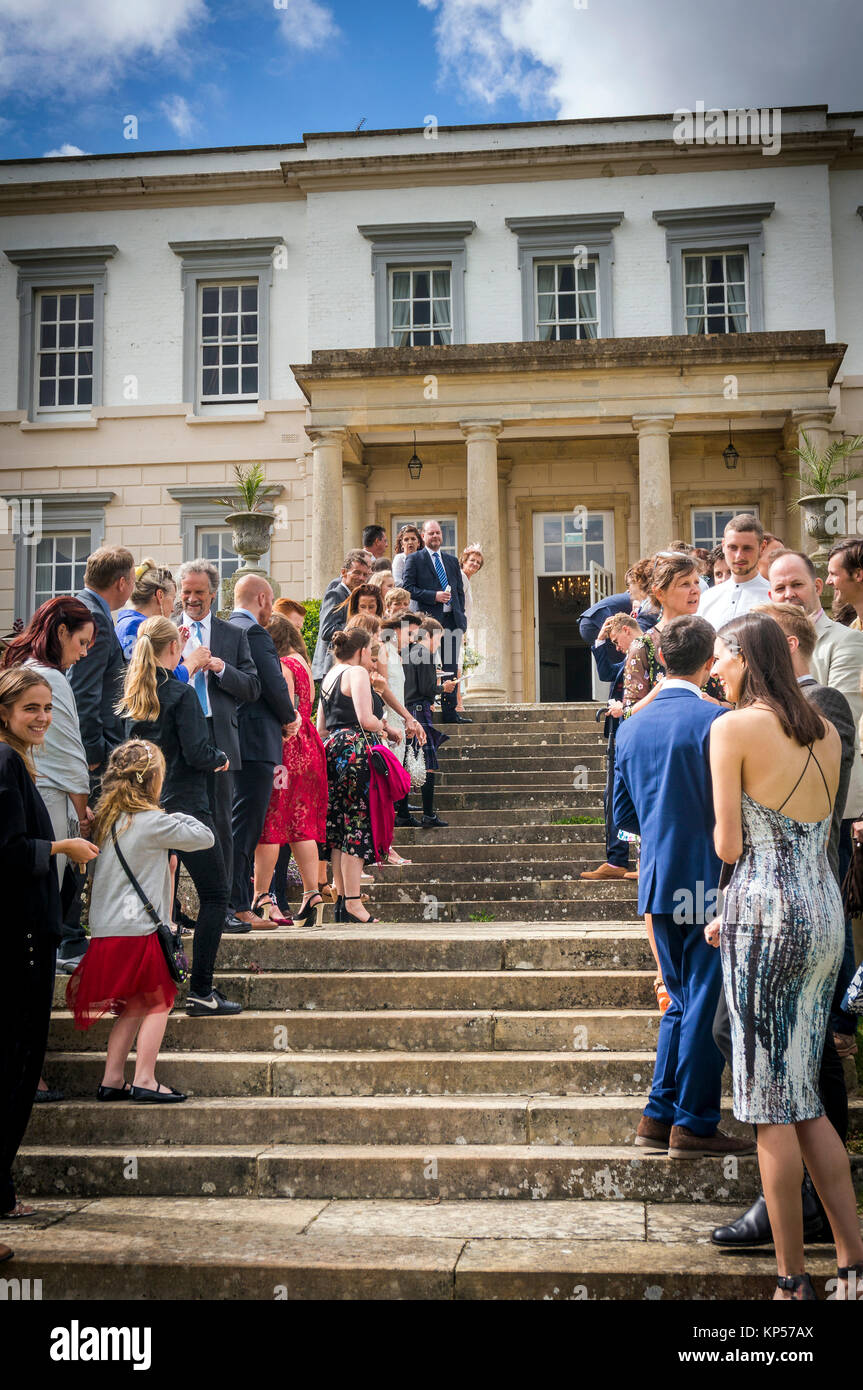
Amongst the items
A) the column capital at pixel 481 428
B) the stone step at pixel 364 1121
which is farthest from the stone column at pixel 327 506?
the stone step at pixel 364 1121

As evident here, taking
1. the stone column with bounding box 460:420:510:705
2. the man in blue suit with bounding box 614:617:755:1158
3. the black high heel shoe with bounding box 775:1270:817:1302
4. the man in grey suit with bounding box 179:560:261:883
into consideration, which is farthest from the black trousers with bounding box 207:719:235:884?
the stone column with bounding box 460:420:510:705

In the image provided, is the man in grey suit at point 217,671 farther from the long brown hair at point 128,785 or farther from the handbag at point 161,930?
the handbag at point 161,930

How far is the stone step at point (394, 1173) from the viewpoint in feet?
16.3

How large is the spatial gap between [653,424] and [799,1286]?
52.2 ft

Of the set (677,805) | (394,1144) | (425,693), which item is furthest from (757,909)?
(425,693)

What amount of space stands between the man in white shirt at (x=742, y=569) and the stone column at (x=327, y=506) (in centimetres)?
1172

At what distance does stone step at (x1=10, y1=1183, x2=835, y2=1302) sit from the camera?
4281 millimetres

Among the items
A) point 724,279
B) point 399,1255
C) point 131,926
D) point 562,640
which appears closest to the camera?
point 399,1255

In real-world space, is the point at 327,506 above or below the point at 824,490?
above

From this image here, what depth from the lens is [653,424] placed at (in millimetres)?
18609

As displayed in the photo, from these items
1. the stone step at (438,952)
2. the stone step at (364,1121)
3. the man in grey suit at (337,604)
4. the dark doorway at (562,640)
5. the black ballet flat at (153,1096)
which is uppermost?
the dark doorway at (562,640)

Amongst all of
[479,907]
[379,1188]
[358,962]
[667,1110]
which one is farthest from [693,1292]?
[479,907]

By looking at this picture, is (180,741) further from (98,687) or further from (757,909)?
(757,909)

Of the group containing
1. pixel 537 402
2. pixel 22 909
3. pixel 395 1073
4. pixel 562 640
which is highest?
pixel 537 402
